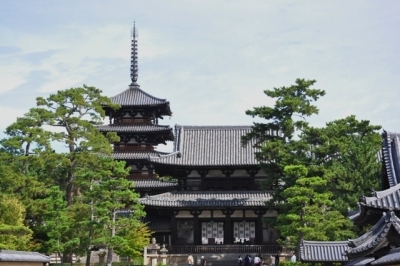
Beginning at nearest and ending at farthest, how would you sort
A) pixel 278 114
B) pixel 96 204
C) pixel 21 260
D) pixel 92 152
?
pixel 21 260 → pixel 96 204 → pixel 278 114 → pixel 92 152

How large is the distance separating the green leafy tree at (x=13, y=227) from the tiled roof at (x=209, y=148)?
1351cm

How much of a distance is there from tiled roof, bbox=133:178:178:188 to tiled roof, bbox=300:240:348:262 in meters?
22.4

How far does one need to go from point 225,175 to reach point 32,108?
1534 cm

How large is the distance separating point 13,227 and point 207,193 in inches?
688

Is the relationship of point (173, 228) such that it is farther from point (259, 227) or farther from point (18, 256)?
point (18, 256)

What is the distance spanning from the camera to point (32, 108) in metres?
47.0

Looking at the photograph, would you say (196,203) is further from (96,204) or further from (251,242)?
(96,204)

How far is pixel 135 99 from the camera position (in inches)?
2270

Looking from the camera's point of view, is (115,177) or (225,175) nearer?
(115,177)

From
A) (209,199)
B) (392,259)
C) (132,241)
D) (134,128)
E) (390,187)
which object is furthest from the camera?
(134,128)

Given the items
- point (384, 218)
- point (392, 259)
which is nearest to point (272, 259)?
point (384, 218)

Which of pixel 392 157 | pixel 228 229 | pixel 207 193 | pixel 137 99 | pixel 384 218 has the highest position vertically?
pixel 137 99

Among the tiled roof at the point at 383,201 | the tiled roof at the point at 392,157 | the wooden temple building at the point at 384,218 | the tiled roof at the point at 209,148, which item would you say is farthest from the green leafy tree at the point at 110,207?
the tiled roof at the point at 383,201

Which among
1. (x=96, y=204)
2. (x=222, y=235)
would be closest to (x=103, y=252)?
(x=96, y=204)
